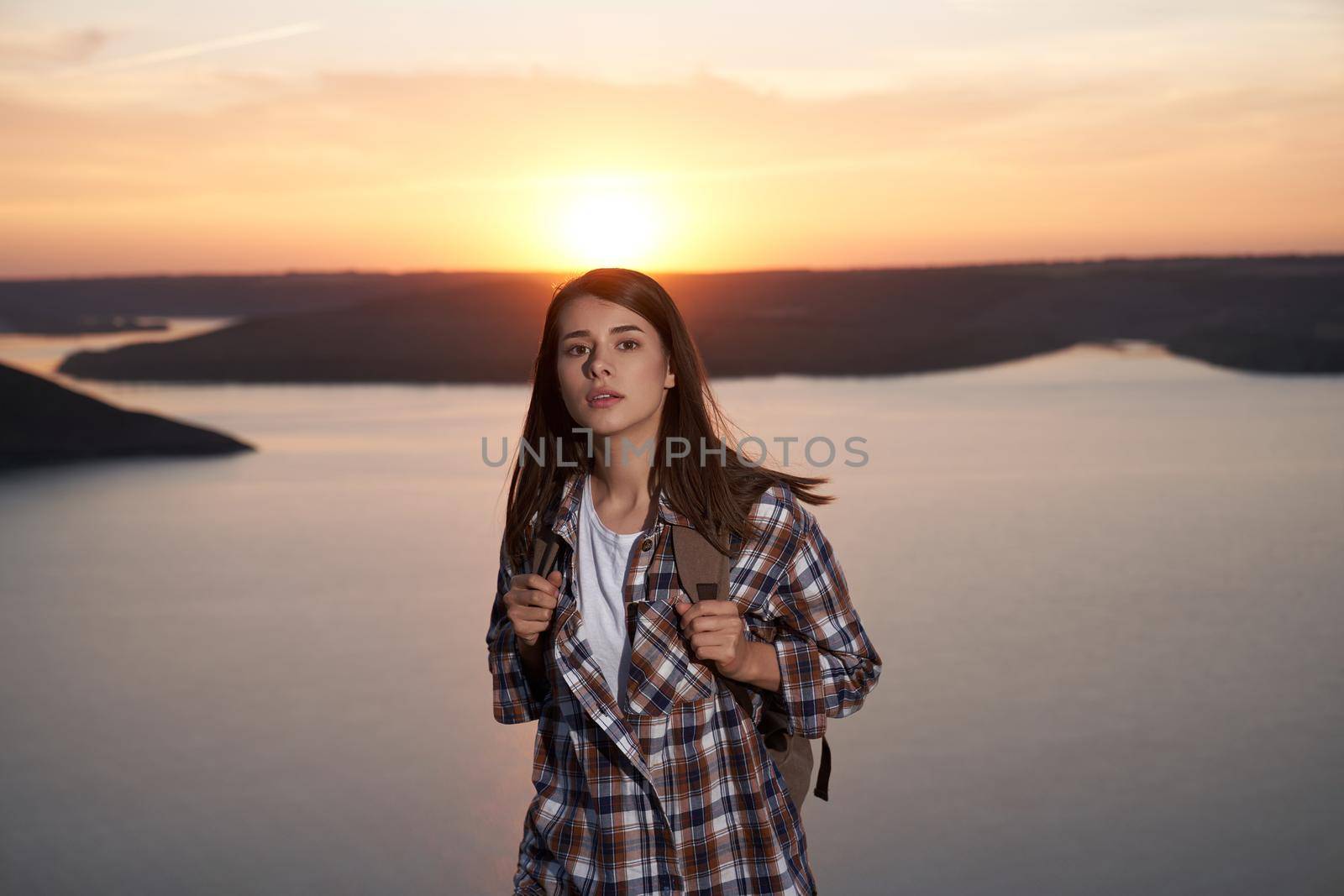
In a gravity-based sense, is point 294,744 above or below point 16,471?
below

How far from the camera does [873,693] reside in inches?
152

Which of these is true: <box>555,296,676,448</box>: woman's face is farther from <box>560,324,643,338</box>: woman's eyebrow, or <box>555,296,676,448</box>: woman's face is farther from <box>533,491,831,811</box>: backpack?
Answer: <box>533,491,831,811</box>: backpack

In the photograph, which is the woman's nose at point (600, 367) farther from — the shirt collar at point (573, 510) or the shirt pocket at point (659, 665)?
the shirt pocket at point (659, 665)

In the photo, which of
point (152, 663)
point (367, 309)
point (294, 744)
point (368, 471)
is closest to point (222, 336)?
point (367, 309)

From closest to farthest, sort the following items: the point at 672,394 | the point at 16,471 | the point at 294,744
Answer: the point at 672,394, the point at 294,744, the point at 16,471

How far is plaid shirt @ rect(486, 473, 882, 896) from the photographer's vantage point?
1.60 metres

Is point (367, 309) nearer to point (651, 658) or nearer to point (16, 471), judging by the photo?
point (16, 471)

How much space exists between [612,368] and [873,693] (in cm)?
245

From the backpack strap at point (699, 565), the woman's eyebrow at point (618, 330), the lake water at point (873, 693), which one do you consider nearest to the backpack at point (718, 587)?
the backpack strap at point (699, 565)

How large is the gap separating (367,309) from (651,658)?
1458cm

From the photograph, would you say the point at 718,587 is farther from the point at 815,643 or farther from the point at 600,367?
the point at 600,367

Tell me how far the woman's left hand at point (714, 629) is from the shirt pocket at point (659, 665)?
0.04 meters

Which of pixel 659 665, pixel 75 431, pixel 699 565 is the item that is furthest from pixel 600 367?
pixel 75 431

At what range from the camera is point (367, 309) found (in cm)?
1554
